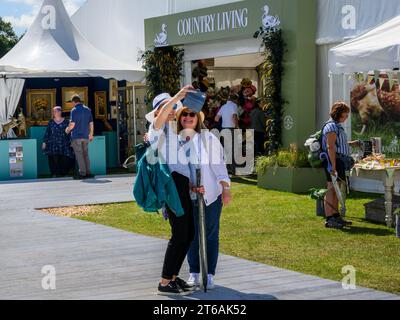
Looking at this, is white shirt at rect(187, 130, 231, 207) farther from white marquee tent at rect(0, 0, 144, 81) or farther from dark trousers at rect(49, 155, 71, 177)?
white marquee tent at rect(0, 0, 144, 81)

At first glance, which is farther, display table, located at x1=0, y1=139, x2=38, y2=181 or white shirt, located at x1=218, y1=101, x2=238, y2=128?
display table, located at x1=0, y1=139, x2=38, y2=181

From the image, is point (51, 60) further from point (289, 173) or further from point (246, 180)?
point (289, 173)

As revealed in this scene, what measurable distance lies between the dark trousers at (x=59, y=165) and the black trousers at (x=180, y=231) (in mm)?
12889

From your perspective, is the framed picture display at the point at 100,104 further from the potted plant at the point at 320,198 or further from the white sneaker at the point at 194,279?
the white sneaker at the point at 194,279

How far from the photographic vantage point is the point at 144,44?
71.1 ft

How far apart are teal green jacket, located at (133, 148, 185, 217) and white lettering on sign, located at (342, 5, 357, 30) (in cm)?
890

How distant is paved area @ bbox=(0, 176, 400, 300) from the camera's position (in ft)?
23.8

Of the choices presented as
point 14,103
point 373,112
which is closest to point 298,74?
point 373,112

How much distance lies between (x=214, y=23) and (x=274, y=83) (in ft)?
8.76

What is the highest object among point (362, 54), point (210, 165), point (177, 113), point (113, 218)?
point (362, 54)

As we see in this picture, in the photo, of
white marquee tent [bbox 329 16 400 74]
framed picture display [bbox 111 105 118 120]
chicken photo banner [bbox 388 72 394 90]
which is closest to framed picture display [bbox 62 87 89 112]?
framed picture display [bbox 111 105 118 120]

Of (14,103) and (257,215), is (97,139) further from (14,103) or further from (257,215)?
(257,215)

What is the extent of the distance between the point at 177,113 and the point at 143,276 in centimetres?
182

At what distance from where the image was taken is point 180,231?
23.1 feet
